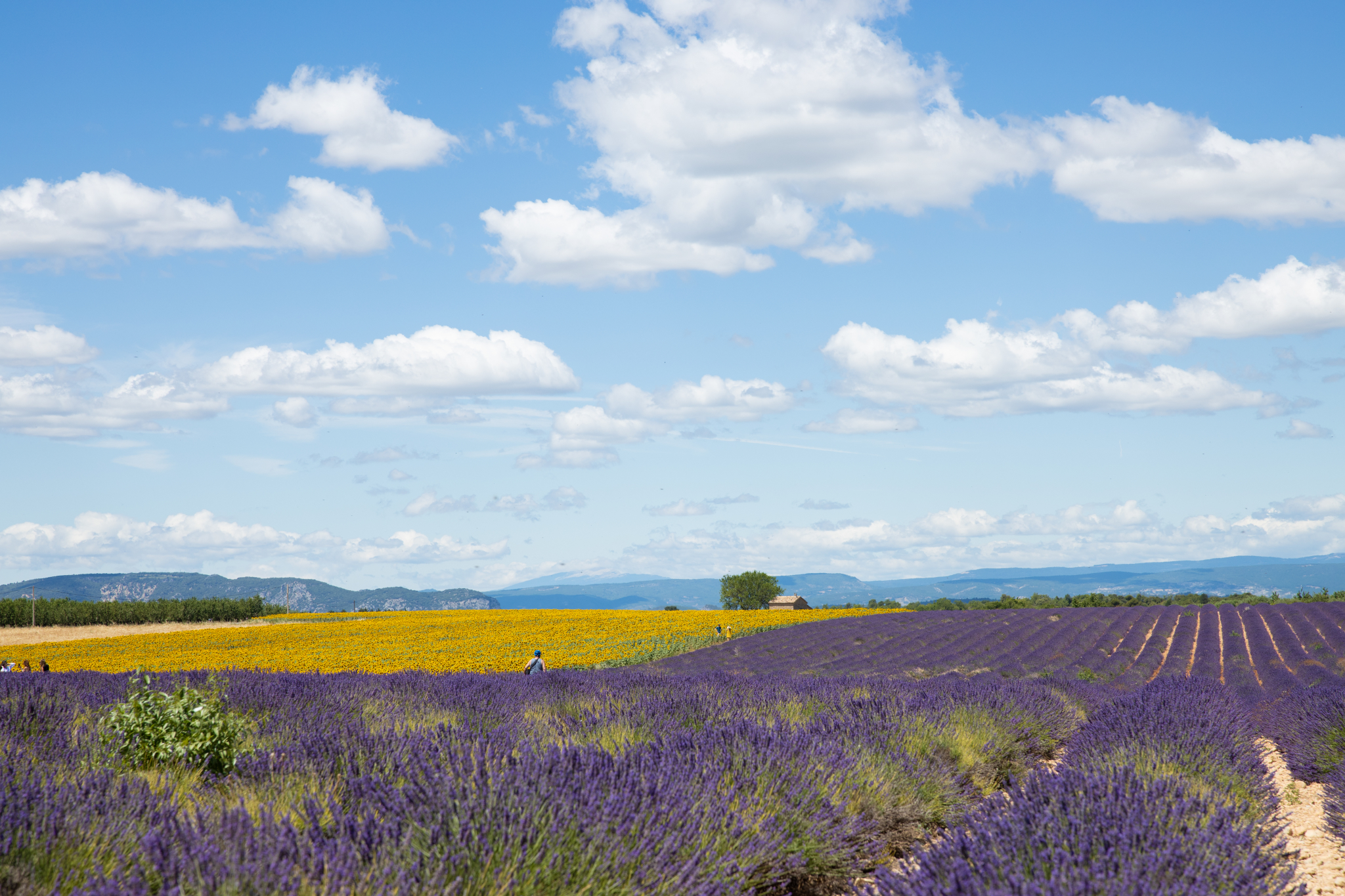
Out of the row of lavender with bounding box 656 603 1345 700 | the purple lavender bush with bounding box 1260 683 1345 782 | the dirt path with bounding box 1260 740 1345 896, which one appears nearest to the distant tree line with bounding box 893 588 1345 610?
the row of lavender with bounding box 656 603 1345 700

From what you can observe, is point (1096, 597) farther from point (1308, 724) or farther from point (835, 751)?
point (835, 751)

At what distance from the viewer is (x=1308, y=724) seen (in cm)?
877

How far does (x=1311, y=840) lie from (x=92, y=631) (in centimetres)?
4887

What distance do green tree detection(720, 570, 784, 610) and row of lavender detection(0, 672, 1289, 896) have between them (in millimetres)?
53037

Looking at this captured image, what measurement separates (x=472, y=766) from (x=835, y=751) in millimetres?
2291

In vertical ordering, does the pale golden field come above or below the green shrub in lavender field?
below

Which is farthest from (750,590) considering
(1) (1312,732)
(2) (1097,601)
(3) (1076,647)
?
(1) (1312,732)

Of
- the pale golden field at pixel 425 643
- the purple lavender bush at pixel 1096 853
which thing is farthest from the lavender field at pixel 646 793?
the pale golden field at pixel 425 643

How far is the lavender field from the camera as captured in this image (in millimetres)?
2973

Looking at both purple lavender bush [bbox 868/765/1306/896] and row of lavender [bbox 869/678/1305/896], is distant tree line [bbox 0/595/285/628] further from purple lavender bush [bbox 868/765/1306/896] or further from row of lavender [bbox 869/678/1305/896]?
purple lavender bush [bbox 868/765/1306/896]

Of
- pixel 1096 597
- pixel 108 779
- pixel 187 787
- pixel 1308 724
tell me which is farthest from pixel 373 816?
pixel 1096 597

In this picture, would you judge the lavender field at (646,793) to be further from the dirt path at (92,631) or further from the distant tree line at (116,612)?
the distant tree line at (116,612)

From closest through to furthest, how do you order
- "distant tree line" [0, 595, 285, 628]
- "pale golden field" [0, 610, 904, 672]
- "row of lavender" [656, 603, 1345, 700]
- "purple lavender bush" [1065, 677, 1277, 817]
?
"purple lavender bush" [1065, 677, 1277, 817] → "row of lavender" [656, 603, 1345, 700] → "pale golden field" [0, 610, 904, 672] → "distant tree line" [0, 595, 285, 628]

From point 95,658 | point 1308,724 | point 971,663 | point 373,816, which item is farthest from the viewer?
point 95,658
